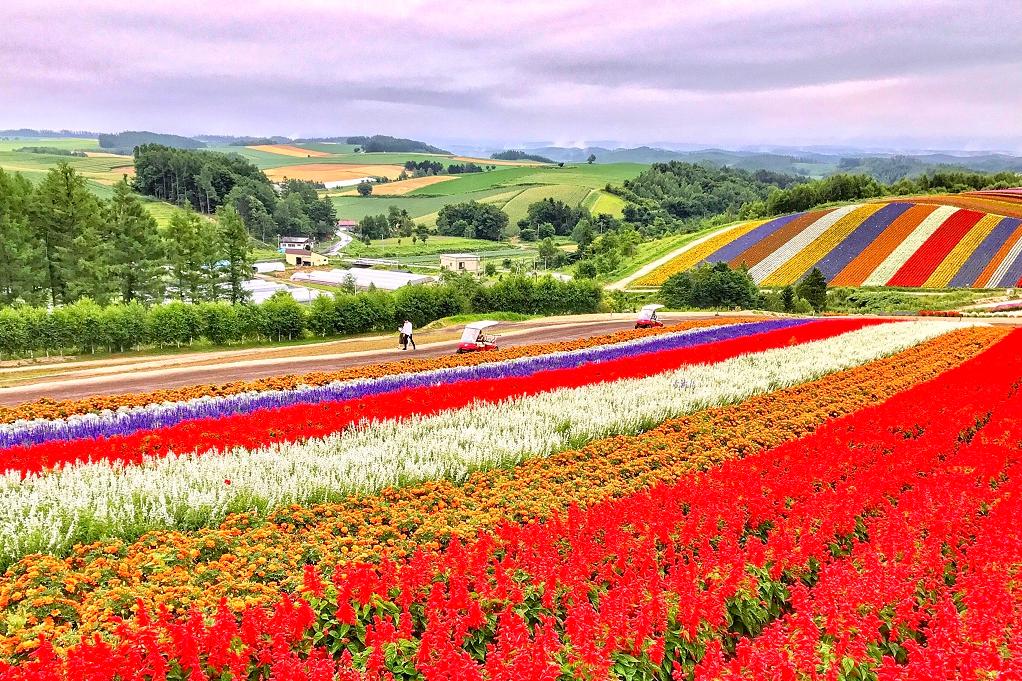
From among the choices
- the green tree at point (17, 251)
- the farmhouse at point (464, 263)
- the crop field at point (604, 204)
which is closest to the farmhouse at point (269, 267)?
the farmhouse at point (464, 263)

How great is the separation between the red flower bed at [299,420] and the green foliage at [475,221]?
153 m

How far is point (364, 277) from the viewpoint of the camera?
327ft

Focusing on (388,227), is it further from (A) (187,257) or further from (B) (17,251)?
(B) (17,251)

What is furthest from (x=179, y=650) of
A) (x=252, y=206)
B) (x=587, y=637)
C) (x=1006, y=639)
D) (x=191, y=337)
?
(x=252, y=206)

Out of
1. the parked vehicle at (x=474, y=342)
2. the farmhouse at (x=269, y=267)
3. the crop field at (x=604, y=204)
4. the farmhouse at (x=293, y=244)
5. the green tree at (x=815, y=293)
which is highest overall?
the crop field at (x=604, y=204)

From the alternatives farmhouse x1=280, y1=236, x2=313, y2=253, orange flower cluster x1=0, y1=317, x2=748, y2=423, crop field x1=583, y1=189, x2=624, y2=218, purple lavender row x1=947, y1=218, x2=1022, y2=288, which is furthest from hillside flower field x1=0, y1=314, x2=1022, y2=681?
crop field x1=583, y1=189, x2=624, y2=218

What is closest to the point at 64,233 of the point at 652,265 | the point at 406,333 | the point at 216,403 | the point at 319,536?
the point at 406,333

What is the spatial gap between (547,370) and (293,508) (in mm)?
11890

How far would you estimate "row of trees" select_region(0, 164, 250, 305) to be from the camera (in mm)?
49688

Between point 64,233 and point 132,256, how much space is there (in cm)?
532

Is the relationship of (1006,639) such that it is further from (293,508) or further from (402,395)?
(402,395)

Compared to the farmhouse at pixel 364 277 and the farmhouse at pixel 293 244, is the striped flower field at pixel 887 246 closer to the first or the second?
the farmhouse at pixel 364 277

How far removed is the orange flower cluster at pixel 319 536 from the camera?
5.77 m

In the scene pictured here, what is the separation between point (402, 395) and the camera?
14.9 m
